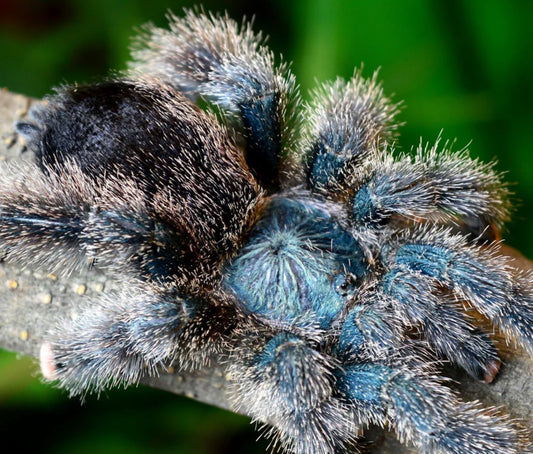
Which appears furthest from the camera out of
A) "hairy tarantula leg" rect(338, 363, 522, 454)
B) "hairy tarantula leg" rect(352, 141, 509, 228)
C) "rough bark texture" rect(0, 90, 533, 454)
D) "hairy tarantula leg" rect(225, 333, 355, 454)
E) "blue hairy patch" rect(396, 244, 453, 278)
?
"rough bark texture" rect(0, 90, 533, 454)

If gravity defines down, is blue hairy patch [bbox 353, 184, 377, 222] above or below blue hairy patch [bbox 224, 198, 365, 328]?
above

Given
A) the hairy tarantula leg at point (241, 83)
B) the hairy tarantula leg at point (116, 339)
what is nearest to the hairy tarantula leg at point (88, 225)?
the hairy tarantula leg at point (116, 339)

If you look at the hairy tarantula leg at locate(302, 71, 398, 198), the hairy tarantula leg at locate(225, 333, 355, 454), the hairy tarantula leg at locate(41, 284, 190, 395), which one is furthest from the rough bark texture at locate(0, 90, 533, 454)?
the hairy tarantula leg at locate(302, 71, 398, 198)

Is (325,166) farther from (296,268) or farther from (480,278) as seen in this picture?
(480,278)

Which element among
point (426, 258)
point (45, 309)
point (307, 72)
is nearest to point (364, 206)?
point (426, 258)

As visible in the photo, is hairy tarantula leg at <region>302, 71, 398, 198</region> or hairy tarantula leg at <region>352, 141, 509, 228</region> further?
hairy tarantula leg at <region>302, 71, 398, 198</region>

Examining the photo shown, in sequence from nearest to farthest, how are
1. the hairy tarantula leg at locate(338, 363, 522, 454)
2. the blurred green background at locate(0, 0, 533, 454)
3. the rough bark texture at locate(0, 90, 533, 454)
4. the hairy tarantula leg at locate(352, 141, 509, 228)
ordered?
the hairy tarantula leg at locate(338, 363, 522, 454)
the hairy tarantula leg at locate(352, 141, 509, 228)
the rough bark texture at locate(0, 90, 533, 454)
the blurred green background at locate(0, 0, 533, 454)

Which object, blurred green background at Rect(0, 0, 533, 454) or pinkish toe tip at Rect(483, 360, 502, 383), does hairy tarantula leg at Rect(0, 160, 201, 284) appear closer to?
pinkish toe tip at Rect(483, 360, 502, 383)

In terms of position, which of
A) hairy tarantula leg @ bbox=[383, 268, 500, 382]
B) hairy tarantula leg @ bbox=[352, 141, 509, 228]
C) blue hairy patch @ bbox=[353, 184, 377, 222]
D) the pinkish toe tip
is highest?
hairy tarantula leg @ bbox=[352, 141, 509, 228]
